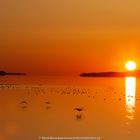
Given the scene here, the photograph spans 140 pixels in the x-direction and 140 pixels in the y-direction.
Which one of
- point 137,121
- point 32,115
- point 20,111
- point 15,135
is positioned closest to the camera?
point 15,135

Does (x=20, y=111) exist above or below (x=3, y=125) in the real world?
above

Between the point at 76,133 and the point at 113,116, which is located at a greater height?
the point at 113,116

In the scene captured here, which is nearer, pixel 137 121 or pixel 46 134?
pixel 46 134

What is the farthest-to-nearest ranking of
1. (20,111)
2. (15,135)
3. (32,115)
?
(20,111), (32,115), (15,135)

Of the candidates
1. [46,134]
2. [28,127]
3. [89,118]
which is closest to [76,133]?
[46,134]

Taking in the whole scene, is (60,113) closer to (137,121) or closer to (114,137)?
(137,121)

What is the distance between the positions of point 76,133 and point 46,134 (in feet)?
4.69

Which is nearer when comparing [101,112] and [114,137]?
[114,137]

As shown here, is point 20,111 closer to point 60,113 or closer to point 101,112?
point 60,113

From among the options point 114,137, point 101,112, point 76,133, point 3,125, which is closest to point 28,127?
point 3,125

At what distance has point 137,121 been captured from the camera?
2438 centimetres

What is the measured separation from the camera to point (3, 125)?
69.6 ft

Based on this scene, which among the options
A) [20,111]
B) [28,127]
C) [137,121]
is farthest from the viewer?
[20,111]

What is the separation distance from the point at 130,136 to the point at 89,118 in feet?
19.6
